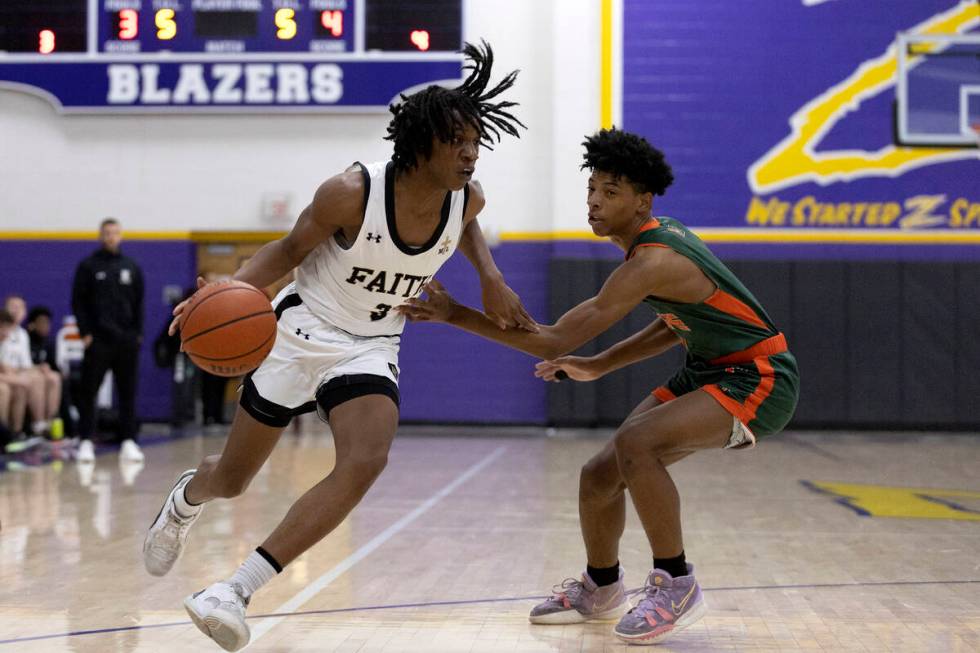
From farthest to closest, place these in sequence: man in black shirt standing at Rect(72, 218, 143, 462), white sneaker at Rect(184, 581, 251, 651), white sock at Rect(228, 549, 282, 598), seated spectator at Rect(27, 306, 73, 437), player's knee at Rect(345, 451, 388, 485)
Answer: seated spectator at Rect(27, 306, 73, 437) < man in black shirt standing at Rect(72, 218, 143, 462) < player's knee at Rect(345, 451, 388, 485) < white sock at Rect(228, 549, 282, 598) < white sneaker at Rect(184, 581, 251, 651)

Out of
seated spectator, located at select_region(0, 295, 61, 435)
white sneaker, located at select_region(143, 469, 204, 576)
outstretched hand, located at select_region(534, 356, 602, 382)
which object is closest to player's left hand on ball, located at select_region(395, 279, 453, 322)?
outstretched hand, located at select_region(534, 356, 602, 382)

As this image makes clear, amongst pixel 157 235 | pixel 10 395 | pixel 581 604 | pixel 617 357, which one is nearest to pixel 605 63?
pixel 157 235

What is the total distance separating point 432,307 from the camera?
3.80 meters

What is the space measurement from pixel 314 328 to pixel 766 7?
33.7 ft

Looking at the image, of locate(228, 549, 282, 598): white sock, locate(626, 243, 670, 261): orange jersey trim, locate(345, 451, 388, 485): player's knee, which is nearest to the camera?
locate(228, 549, 282, 598): white sock

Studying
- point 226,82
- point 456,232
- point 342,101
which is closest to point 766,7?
point 342,101

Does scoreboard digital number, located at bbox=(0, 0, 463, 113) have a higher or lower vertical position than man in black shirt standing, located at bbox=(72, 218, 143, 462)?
higher

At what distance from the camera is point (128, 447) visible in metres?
9.27

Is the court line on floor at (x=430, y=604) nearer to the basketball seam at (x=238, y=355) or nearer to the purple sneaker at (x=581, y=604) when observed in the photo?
the purple sneaker at (x=581, y=604)

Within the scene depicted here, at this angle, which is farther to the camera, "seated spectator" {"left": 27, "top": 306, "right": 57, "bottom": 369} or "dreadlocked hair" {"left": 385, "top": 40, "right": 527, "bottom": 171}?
"seated spectator" {"left": 27, "top": 306, "right": 57, "bottom": 369}

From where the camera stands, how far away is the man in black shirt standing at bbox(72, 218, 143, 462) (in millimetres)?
9141

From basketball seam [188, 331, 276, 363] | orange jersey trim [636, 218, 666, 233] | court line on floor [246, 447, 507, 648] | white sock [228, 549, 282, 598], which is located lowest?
court line on floor [246, 447, 507, 648]

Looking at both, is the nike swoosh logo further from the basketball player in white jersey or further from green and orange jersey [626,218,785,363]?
the basketball player in white jersey

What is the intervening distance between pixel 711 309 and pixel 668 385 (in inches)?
15.4
